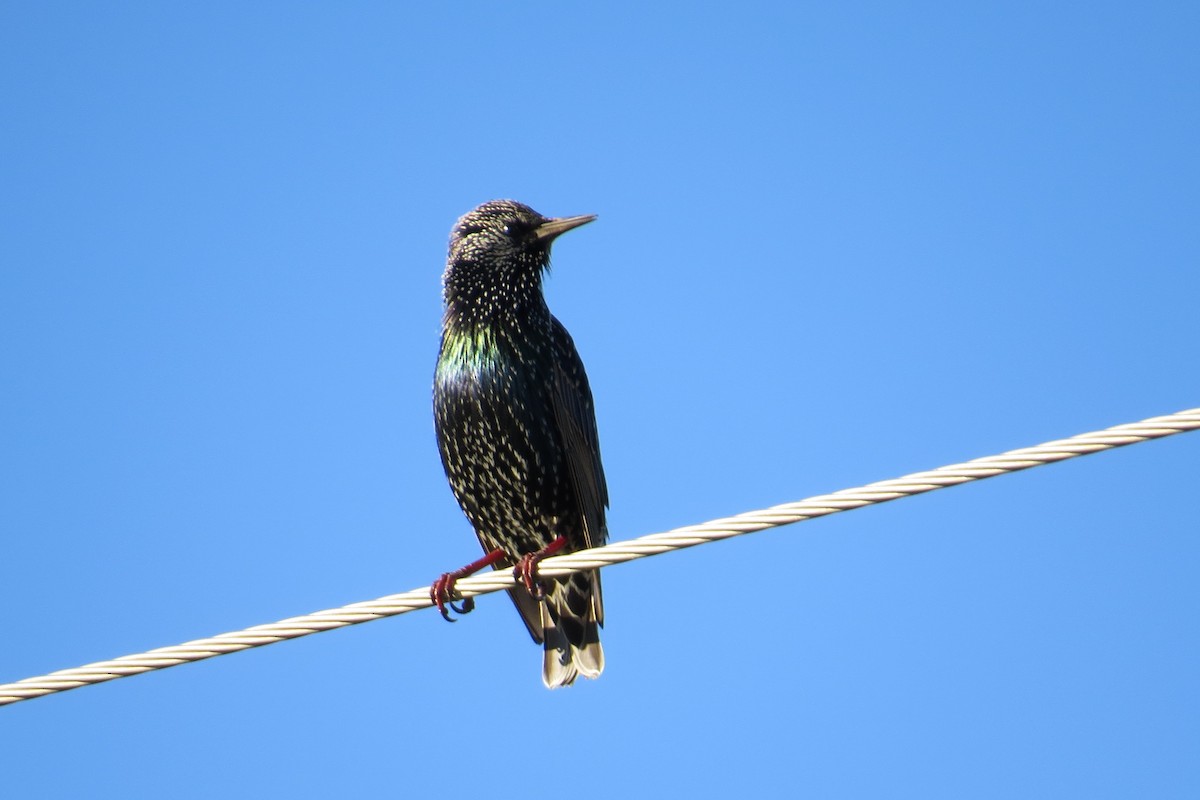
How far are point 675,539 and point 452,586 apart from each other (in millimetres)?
1388

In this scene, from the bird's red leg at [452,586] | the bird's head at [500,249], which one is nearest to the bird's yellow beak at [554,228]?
the bird's head at [500,249]

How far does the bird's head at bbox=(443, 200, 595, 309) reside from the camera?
6.19m

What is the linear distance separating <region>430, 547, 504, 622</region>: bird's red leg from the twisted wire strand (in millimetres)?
937

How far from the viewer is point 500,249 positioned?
6.28 m

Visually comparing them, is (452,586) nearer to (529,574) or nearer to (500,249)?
(529,574)

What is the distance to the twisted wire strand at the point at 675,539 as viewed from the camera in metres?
3.33

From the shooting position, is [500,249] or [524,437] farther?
[500,249]

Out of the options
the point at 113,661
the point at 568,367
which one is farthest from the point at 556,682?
the point at 113,661

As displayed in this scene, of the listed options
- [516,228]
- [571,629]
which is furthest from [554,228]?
[571,629]

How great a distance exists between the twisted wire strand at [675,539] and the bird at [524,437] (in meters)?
1.57

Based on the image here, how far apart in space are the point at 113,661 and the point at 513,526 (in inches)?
93.8

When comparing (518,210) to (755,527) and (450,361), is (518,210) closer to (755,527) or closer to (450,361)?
(450,361)

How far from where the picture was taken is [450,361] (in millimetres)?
5996

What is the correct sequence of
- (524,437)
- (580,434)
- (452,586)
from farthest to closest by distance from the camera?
(580,434) < (524,437) < (452,586)
